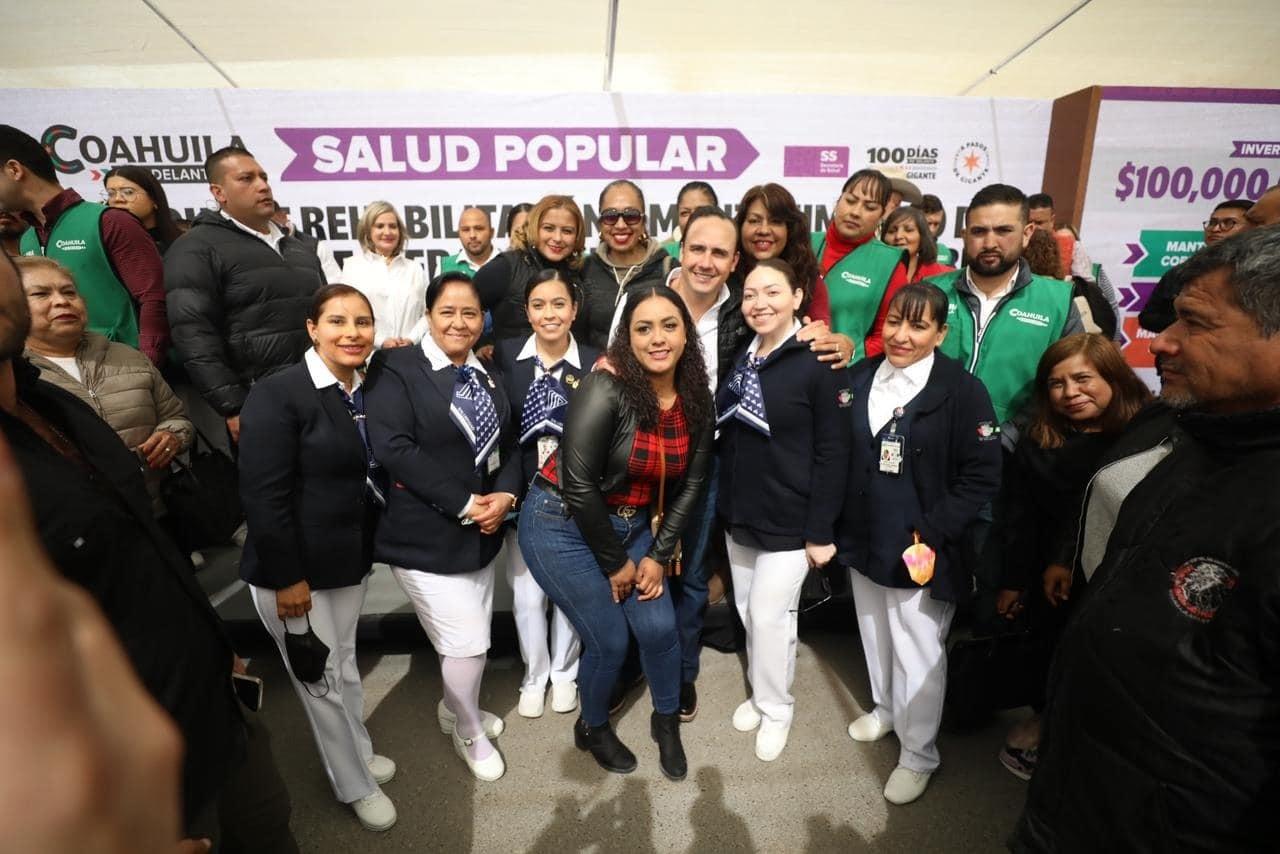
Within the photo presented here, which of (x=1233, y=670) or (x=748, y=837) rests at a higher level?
(x=1233, y=670)

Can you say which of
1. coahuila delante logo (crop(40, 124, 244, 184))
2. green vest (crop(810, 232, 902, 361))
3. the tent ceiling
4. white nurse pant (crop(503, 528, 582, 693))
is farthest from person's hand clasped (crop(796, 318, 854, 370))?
coahuila delante logo (crop(40, 124, 244, 184))

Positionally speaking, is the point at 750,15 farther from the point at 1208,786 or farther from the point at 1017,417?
the point at 1208,786

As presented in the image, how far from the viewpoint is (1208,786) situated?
3.43 ft

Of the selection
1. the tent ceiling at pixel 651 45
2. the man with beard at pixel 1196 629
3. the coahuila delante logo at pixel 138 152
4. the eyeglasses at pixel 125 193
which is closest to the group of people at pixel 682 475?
the man with beard at pixel 1196 629

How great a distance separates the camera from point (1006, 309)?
9.24 ft

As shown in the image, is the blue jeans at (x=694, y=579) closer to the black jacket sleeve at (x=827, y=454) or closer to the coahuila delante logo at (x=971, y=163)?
the black jacket sleeve at (x=827, y=454)

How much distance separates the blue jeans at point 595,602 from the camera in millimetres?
2285

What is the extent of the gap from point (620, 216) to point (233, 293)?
1.83 m

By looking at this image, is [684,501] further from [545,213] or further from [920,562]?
[545,213]

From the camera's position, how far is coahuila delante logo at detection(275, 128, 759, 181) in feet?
17.0

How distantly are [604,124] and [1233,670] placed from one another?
17.8 feet

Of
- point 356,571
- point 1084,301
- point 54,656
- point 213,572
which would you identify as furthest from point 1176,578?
point 213,572

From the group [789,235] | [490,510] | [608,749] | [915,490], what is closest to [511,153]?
[789,235]

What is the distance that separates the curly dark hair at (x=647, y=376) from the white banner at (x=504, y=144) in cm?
357
